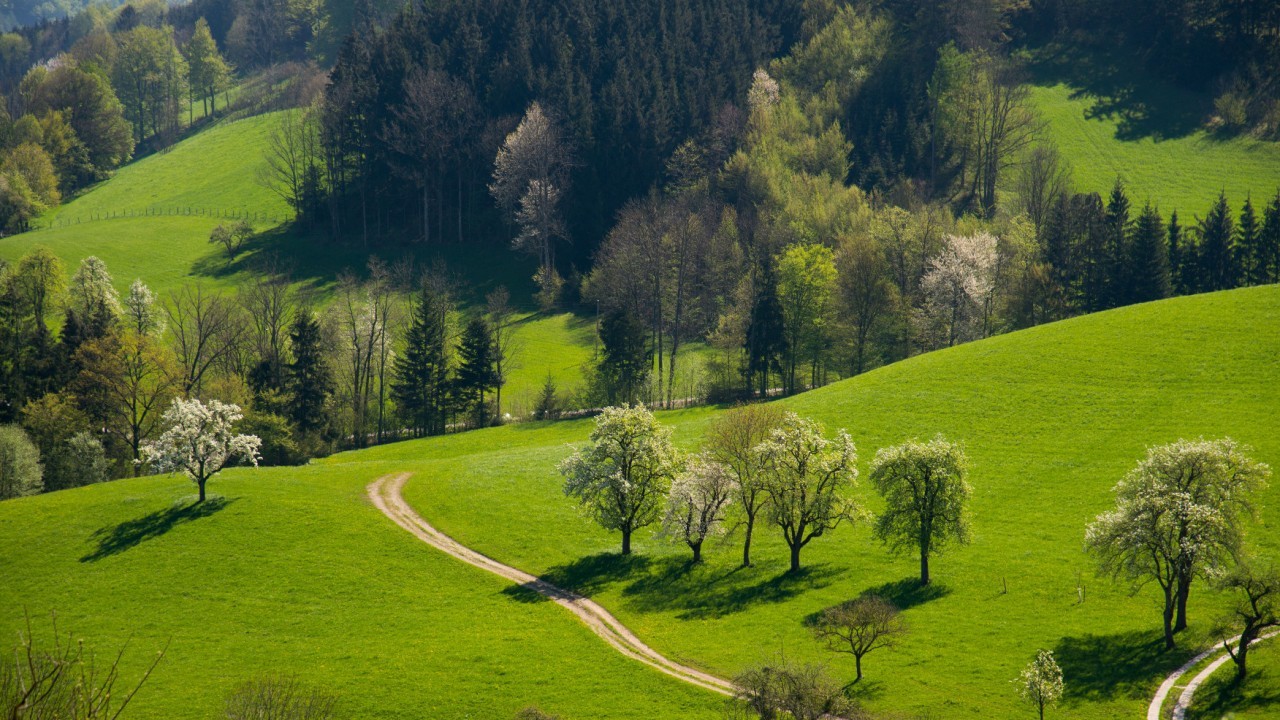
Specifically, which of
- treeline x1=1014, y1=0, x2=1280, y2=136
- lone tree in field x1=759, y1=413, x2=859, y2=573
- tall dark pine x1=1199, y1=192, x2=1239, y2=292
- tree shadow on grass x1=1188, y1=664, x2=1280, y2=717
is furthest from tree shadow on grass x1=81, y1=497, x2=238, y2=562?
treeline x1=1014, y1=0, x2=1280, y2=136

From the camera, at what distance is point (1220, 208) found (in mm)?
127875

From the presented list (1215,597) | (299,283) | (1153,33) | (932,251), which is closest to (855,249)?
(932,251)

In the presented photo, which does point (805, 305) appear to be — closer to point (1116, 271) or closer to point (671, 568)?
point (1116, 271)

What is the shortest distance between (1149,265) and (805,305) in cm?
4228

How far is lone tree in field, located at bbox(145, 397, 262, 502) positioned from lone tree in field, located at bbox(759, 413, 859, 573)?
39.5m

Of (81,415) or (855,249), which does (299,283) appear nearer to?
(81,415)

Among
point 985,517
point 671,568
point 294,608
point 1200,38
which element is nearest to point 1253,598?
point 985,517

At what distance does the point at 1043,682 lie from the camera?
4378 cm

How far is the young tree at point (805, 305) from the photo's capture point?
115 meters

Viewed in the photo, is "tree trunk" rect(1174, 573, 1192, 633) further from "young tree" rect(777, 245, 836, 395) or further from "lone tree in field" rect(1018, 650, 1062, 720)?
"young tree" rect(777, 245, 836, 395)

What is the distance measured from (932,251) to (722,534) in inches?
2638

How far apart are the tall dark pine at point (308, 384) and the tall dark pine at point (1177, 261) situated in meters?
102

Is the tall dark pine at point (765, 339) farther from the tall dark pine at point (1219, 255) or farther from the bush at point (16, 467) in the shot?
the bush at point (16, 467)

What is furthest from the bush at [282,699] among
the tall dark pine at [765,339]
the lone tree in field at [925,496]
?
the tall dark pine at [765,339]
